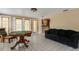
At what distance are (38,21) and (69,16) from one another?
76 centimetres

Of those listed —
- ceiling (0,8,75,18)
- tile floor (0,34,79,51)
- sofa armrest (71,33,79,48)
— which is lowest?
tile floor (0,34,79,51)

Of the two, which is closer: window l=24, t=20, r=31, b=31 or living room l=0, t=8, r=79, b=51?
living room l=0, t=8, r=79, b=51

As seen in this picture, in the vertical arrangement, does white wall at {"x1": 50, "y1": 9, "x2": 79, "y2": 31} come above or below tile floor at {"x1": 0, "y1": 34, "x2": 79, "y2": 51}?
above

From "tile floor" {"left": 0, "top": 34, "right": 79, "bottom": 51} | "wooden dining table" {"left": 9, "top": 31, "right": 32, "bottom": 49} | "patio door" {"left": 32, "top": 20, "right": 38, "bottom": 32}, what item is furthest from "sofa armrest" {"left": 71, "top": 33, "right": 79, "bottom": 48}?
"wooden dining table" {"left": 9, "top": 31, "right": 32, "bottom": 49}

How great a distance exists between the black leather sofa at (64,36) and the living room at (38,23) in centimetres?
5

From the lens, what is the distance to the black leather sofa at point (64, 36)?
6.60ft

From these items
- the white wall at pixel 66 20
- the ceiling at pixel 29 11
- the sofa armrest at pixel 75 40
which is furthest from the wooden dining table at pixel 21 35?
the sofa armrest at pixel 75 40

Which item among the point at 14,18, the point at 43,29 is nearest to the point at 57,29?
the point at 43,29

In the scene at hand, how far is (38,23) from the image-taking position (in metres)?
2.25

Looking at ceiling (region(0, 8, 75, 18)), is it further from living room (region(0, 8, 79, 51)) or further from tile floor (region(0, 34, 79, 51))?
tile floor (region(0, 34, 79, 51))

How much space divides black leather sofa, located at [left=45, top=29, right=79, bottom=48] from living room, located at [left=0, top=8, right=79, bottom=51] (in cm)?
5

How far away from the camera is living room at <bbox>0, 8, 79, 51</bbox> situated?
6.61 ft
